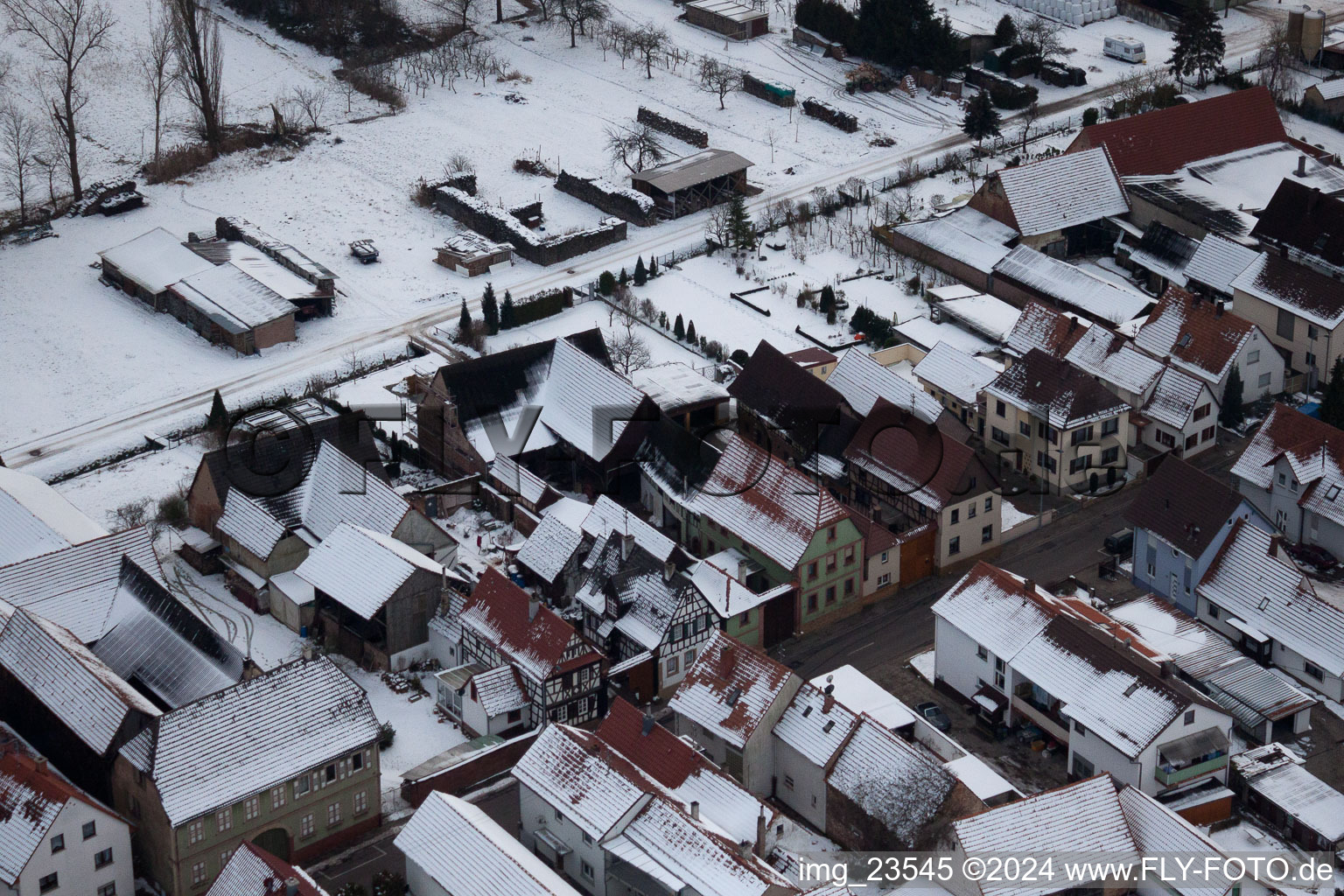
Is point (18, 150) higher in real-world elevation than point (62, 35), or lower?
lower

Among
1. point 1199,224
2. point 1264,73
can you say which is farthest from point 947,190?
point 1264,73

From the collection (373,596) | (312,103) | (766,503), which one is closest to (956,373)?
(766,503)

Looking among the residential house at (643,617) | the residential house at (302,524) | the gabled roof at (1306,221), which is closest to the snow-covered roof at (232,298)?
the residential house at (302,524)

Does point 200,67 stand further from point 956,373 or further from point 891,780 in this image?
point 891,780

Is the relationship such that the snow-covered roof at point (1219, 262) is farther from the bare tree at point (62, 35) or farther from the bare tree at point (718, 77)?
the bare tree at point (62, 35)

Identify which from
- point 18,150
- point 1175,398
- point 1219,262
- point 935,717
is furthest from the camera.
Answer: point 18,150

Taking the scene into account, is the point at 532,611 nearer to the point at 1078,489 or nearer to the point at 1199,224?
the point at 1078,489
